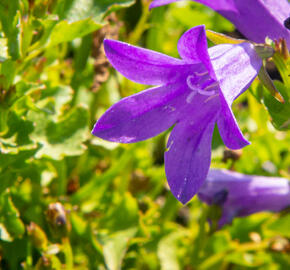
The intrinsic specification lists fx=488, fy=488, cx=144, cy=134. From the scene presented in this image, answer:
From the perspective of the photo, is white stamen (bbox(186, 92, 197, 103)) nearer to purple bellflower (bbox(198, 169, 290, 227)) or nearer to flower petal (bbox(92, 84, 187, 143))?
flower petal (bbox(92, 84, 187, 143))

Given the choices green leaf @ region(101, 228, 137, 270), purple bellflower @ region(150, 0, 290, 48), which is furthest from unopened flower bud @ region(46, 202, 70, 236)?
purple bellflower @ region(150, 0, 290, 48)

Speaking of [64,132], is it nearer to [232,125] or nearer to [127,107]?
[127,107]

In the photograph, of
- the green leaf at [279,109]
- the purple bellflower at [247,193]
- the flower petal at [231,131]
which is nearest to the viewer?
the flower petal at [231,131]

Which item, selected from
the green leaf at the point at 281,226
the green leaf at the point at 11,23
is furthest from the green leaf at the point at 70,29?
the green leaf at the point at 281,226

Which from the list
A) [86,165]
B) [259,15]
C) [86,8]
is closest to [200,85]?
[259,15]

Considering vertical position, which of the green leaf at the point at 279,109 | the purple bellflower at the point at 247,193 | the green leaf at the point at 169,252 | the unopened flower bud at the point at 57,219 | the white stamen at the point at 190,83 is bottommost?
the green leaf at the point at 169,252

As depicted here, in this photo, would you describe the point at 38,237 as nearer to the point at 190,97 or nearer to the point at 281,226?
the point at 190,97

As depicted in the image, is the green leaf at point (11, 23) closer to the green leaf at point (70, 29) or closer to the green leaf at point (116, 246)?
the green leaf at point (70, 29)
